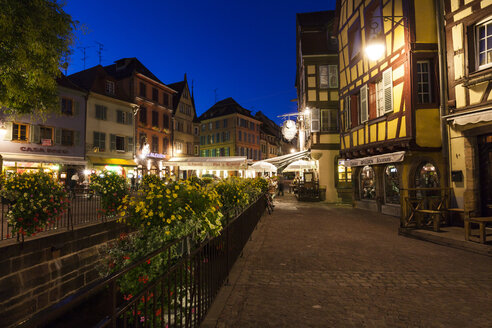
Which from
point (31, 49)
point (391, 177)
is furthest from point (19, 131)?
point (391, 177)

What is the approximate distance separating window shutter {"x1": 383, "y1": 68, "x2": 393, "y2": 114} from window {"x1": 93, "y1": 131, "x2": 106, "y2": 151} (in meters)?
23.3

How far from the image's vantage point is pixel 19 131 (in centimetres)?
2038

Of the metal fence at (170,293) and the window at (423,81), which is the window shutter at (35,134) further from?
the window at (423,81)

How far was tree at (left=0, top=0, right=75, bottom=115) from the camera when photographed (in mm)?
8773

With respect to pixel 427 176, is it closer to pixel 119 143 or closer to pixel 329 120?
pixel 329 120

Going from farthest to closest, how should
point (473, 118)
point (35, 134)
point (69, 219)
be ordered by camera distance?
point (35, 134)
point (69, 219)
point (473, 118)

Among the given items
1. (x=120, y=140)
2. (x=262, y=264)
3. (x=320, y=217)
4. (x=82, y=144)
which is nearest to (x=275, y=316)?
(x=262, y=264)

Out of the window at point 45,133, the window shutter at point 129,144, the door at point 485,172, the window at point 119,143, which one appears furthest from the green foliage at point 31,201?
the window shutter at point 129,144

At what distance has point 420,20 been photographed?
1037cm

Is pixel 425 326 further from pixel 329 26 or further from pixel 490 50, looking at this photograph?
pixel 329 26

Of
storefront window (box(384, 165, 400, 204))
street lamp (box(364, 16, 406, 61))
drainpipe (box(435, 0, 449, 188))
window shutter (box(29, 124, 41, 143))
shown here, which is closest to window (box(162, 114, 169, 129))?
window shutter (box(29, 124, 41, 143))

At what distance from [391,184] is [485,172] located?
4.62m

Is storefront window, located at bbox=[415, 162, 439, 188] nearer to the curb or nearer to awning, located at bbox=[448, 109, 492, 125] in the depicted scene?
awning, located at bbox=[448, 109, 492, 125]

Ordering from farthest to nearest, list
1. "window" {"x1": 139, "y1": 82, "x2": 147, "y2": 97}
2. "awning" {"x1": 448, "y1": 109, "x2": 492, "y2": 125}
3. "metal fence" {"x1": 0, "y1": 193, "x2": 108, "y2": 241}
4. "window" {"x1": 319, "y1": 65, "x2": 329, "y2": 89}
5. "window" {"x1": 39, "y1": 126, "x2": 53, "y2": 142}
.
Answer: "window" {"x1": 139, "y1": 82, "x2": 147, "y2": 97} < "window" {"x1": 39, "y1": 126, "x2": 53, "y2": 142} < "window" {"x1": 319, "y1": 65, "x2": 329, "y2": 89} < "awning" {"x1": 448, "y1": 109, "x2": 492, "y2": 125} < "metal fence" {"x1": 0, "y1": 193, "x2": 108, "y2": 241}
